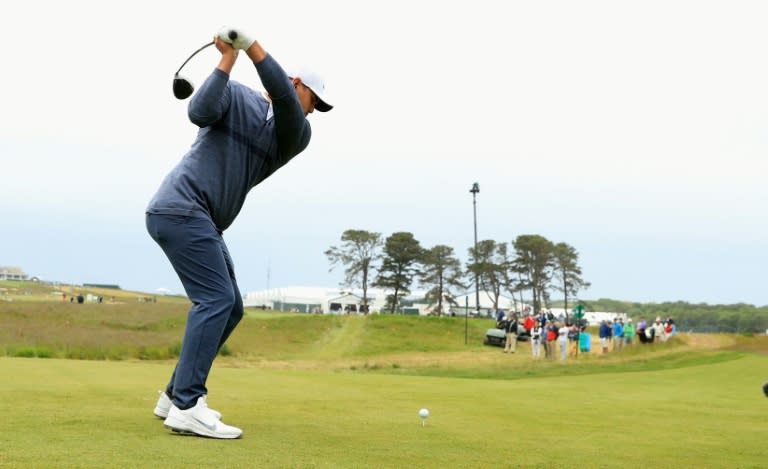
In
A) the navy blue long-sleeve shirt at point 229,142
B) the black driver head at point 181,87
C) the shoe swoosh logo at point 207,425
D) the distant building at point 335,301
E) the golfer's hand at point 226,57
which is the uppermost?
the distant building at point 335,301

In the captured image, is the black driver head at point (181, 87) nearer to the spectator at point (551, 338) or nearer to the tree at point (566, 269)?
the spectator at point (551, 338)

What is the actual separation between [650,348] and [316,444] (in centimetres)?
3733

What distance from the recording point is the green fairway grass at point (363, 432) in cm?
385

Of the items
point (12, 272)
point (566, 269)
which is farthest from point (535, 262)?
point (12, 272)

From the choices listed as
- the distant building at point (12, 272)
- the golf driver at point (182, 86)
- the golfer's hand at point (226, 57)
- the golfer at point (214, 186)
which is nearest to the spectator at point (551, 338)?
the golfer at point (214, 186)

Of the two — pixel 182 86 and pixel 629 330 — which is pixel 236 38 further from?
pixel 629 330

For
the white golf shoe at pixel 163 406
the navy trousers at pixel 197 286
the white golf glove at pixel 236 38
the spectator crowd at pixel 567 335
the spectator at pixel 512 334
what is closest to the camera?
the white golf glove at pixel 236 38

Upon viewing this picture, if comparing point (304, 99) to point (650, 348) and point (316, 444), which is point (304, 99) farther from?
point (650, 348)

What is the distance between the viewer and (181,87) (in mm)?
4789

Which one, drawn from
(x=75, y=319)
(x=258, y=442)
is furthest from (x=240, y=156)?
(x=75, y=319)

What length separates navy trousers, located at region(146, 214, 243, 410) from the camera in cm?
472

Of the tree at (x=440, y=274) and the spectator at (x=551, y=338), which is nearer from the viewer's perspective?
the spectator at (x=551, y=338)

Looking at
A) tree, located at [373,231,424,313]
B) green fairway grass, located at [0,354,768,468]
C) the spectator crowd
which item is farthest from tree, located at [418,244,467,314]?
green fairway grass, located at [0,354,768,468]

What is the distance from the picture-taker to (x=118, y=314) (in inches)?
1999
